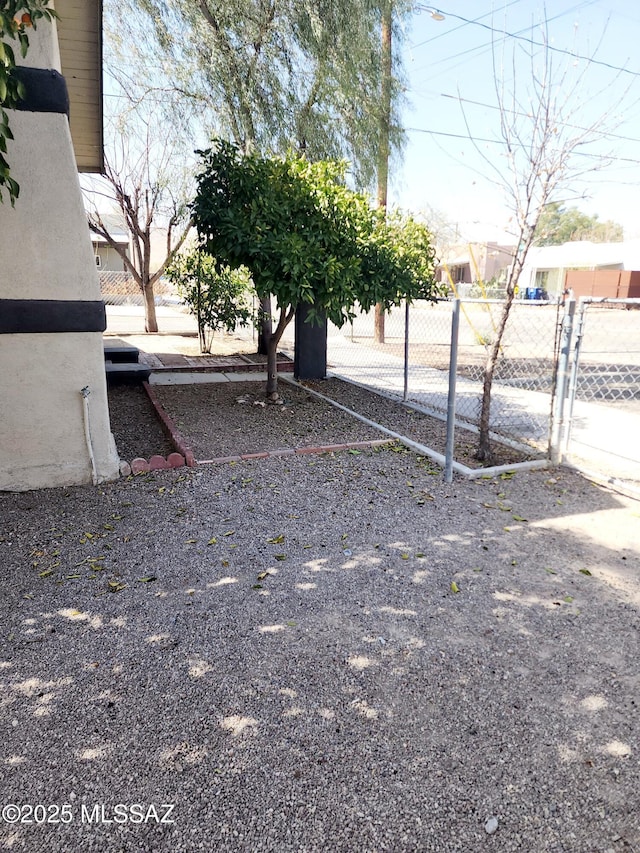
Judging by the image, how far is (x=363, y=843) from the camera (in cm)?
173

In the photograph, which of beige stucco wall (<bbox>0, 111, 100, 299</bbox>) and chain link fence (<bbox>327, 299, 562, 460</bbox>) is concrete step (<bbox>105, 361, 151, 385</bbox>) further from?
beige stucco wall (<bbox>0, 111, 100, 299</bbox>)

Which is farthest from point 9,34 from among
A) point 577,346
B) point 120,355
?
point 120,355

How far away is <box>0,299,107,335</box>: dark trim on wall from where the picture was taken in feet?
13.0

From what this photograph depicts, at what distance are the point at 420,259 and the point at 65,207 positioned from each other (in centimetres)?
431

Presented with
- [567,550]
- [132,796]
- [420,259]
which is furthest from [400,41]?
[132,796]

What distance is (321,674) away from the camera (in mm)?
2467

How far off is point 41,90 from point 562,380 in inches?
176

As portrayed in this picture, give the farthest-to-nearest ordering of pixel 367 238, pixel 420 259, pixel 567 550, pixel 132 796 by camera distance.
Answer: pixel 420 259 → pixel 367 238 → pixel 567 550 → pixel 132 796

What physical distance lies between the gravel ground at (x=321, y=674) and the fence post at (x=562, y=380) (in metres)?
0.82

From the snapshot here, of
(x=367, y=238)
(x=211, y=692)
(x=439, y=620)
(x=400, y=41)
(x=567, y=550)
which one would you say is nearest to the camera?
(x=211, y=692)

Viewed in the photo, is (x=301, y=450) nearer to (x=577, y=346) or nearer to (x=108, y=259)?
(x=577, y=346)

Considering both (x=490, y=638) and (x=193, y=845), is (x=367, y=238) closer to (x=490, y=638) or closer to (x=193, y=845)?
(x=490, y=638)

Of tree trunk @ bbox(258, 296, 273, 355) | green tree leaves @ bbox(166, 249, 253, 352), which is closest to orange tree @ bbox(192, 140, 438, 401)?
tree trunk @ bbox(258, 296, 273, 355)

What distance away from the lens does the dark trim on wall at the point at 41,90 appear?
373cm
